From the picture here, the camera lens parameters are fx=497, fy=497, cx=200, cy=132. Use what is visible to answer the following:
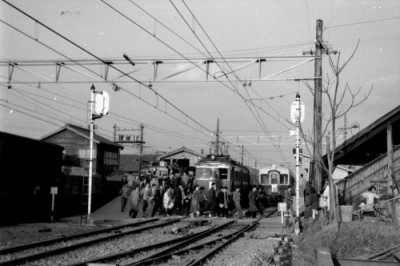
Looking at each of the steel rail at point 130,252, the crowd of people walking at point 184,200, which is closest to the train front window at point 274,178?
the crowd of people walking at point 184,200

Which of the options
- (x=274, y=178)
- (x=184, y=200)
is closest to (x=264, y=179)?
(x=274, y=178)

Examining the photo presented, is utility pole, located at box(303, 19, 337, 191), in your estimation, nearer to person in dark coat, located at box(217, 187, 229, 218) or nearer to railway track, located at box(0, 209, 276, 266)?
railway track, located at box(0, 209, 276, 266)

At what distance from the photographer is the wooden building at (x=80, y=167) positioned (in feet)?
90.6

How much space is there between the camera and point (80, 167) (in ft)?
93.8

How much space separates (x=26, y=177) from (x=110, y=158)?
60.6ft

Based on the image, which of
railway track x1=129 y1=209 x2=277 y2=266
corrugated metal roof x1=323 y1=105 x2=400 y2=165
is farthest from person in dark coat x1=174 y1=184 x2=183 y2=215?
corrugated metal roof x1=323 y1=105 x2=400 y2=165

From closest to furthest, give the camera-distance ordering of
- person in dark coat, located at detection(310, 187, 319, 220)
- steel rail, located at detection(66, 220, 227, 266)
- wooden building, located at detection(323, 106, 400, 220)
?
1. steel rail, located at detection(66, 220, 227, 266)
2. wooden building, located at detection(323, 106, 400, 220)
3. person in dark coat, located at detection(310, 187, 319, 220)

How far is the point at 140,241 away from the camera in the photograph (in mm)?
15461

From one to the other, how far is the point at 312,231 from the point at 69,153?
92.9ft

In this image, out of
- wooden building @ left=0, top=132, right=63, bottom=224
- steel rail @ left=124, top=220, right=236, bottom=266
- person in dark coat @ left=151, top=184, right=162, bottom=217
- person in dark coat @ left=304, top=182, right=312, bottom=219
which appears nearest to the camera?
steel rail @ left=124, top=220, right=236, bottom=266

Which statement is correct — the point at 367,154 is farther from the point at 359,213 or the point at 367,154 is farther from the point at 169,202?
the point at 169,202

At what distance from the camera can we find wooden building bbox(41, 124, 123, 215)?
27611 mm

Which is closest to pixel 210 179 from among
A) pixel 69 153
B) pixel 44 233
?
pixel 69 153

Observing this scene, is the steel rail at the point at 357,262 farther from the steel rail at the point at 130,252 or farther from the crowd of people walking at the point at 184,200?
the crowd of people walking at the point at 184,200
